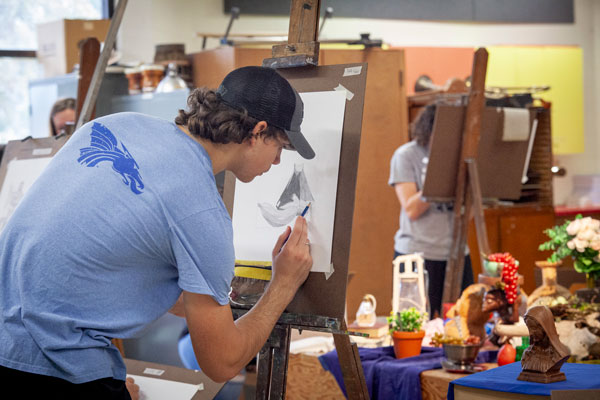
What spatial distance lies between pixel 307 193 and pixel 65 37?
3.61m

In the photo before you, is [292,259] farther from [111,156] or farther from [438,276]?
[438,276]

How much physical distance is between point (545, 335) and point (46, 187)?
1.07 m

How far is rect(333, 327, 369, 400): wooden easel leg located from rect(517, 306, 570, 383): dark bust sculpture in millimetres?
487

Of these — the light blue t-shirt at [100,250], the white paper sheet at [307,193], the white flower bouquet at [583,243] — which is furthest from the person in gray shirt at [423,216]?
the light blue t-shirt at [100,250]

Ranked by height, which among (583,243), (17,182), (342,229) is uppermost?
(17,182)

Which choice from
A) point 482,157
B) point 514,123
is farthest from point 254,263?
point 514,123

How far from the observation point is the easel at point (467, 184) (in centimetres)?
323

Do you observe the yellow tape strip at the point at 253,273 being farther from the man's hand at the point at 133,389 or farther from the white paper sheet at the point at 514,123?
the white paper sheet at the point at 514,123

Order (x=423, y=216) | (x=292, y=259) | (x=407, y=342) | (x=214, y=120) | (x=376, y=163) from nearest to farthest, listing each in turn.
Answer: (x=214, y=120) < (x=292, y=259) < (x=407, y=342) < (x=423, y=216) < (x=376, y=163)

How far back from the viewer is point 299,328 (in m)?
1.84

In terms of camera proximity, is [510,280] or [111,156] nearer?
[111,156]

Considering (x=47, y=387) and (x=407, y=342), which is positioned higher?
(x=47, y=387)

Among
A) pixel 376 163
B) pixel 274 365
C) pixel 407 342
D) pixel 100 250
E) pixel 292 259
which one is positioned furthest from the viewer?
pixel 376 163

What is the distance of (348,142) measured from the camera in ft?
6.09
